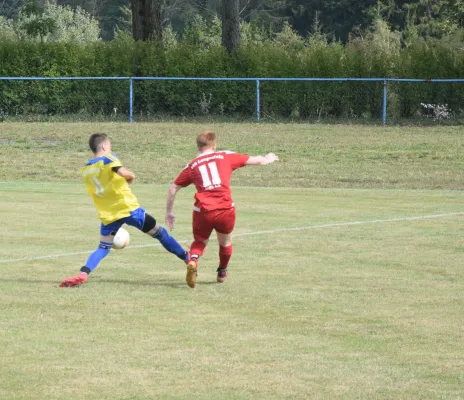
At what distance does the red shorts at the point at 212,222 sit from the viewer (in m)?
10.6

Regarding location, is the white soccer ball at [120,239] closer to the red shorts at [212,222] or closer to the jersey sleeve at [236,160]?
the red shorts at [212,222]

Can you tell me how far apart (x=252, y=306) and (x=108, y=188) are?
6.63 feet

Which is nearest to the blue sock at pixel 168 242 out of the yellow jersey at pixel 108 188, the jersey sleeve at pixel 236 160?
the yellow jersey at pixel 108 188

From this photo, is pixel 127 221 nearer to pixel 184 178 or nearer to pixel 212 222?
pixel 184 178

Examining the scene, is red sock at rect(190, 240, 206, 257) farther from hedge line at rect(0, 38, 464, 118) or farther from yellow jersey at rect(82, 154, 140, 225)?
hedge line at rect(0, 38, 464, 118)

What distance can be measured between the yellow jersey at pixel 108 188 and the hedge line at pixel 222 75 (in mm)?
27978

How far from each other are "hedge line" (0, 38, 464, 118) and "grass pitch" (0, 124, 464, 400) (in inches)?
744

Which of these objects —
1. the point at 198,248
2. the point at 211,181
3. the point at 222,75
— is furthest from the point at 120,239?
the point at 222,75

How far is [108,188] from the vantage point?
10.7m

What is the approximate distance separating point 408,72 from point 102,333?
1255 inches

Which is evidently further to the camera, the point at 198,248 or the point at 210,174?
the point at 198,248

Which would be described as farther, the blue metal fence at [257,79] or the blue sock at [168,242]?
the blue metal fence at [257,79]

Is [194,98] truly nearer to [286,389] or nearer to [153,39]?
[153,39]

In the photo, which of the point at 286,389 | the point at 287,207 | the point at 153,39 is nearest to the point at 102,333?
the point at 286,389
